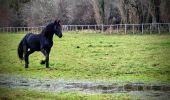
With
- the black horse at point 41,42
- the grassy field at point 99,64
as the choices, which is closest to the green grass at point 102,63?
the grassy field at point 99,64

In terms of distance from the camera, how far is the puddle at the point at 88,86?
11.5 metres

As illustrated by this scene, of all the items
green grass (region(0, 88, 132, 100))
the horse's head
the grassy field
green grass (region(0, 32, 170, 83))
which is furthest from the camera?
the horse's head

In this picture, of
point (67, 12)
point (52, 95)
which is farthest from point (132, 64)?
point (52, 95)

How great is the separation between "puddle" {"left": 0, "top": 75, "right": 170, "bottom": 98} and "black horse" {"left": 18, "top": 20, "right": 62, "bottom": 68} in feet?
9.23

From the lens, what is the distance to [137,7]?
1116 inches

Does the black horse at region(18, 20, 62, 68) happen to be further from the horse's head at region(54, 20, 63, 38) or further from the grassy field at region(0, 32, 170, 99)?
the grassy field at region(0, 32, 170, 99)

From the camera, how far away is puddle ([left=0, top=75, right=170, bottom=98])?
11.5m

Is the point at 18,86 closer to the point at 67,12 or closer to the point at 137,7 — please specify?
the point at 67,12

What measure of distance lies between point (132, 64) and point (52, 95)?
703cm

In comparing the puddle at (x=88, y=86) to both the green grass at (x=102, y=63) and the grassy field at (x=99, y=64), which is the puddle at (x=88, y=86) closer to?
the grassy field at (x=99, y=64)

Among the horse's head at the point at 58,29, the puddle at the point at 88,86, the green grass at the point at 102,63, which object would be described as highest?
the horse's head at the point at 58,29

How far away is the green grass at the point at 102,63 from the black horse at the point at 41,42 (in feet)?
1.49

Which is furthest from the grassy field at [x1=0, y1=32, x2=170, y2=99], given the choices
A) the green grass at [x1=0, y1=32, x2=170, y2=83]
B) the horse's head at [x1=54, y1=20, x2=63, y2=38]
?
the horse's head at [x1=54, y1=20, x2=63, y2=38]

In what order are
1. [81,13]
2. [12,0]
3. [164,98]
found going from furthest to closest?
[81,13]
[12,0]
[164,98]
